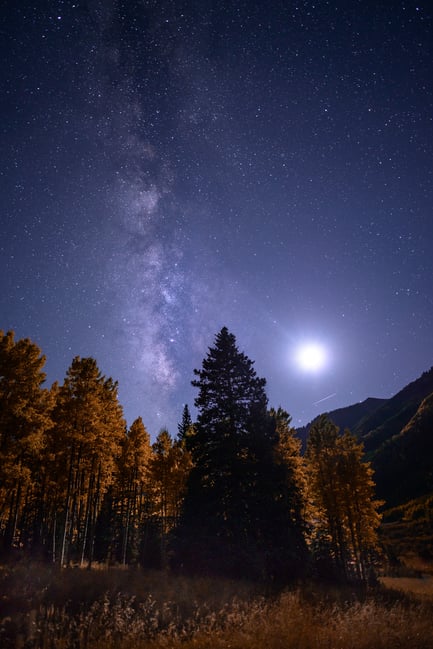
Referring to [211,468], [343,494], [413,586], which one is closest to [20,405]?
[211,468]

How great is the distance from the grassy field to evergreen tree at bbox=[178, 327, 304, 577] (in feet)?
8.23

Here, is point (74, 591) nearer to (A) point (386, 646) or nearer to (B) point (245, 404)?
(A) point (386, 646)

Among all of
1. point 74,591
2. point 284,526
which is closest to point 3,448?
point 74,591

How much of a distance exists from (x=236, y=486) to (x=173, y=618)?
32.8 ft

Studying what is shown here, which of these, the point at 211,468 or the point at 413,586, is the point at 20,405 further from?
the point at 413,586

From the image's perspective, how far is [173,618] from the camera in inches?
410

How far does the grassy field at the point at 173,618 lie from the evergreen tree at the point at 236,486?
251 centimetres

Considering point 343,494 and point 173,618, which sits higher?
point 343,494

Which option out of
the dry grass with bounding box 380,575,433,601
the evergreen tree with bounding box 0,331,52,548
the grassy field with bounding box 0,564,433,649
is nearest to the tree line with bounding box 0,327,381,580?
the evergreen tree with bounding box 0,331,52,548

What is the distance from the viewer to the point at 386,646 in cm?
837

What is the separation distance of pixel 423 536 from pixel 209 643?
10308 cm

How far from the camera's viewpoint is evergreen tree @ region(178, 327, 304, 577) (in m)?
18.2

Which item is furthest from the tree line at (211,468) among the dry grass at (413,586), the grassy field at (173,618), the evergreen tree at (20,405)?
the dry grass at (413,586)

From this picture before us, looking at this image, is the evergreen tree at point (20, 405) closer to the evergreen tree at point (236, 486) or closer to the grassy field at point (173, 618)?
the grassy field at point (173, 618)
